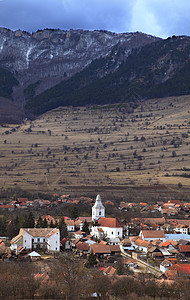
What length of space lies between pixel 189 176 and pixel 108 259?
67429 millimetres

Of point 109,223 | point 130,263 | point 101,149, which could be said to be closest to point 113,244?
point 109,223

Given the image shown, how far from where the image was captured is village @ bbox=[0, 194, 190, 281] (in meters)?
Result: 44.4

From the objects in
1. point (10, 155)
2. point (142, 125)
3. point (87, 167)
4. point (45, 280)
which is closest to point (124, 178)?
point (87, 167)

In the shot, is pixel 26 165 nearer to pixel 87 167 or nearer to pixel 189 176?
pixel 87 167

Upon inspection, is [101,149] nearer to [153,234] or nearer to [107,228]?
[107,228]

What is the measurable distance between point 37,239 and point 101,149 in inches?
3517

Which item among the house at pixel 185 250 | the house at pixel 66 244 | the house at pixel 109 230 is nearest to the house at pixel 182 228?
the house at pixel 109 230

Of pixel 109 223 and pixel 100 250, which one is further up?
pixel 109 223

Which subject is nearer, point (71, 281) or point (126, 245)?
point (71, 281)

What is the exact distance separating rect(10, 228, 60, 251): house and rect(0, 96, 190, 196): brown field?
5040cm

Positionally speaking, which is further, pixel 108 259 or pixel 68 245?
pixel 68 245

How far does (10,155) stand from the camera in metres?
135

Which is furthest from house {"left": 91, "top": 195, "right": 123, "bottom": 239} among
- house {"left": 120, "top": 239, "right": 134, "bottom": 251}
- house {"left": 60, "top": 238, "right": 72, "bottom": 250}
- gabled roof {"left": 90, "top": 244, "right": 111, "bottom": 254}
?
gabled roof {"left": 90, "top": 244, "right": 111, "bottom": 254}

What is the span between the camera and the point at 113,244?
56.1 m
